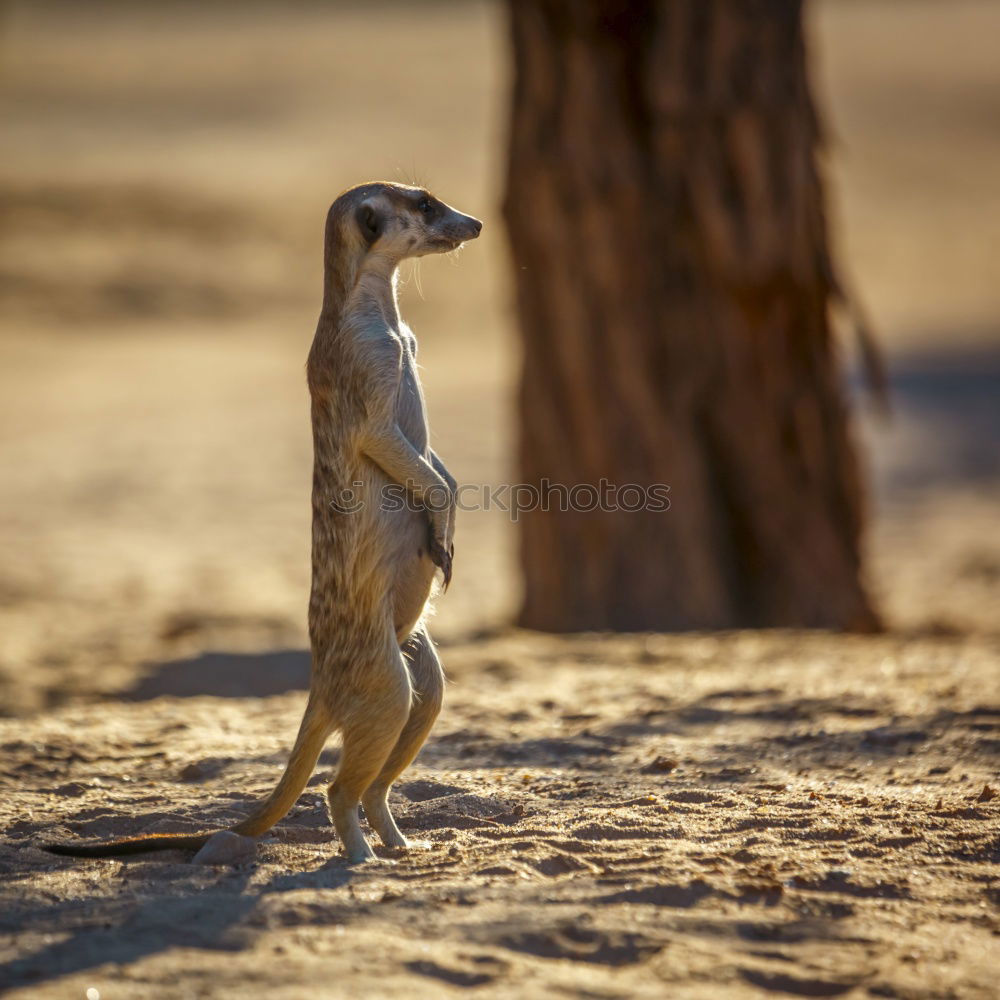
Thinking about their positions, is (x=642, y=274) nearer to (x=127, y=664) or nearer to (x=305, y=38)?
(x=127, y=664)

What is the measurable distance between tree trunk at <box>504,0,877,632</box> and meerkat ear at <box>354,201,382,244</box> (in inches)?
159

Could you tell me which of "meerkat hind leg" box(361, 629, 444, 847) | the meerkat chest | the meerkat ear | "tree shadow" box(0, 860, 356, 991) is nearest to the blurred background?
the meerkat ear

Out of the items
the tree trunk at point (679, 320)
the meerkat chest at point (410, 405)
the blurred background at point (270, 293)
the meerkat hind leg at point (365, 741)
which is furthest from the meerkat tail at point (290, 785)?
the tree trunk at point (679, 320)

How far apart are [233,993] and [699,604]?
17.8ft

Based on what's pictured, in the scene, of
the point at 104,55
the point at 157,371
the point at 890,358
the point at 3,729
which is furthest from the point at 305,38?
the point at 3,729

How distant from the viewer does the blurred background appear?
8.75 meters

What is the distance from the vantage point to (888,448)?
13508 millimetres

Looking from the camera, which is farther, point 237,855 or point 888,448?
point 888,448

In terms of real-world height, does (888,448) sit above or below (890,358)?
below

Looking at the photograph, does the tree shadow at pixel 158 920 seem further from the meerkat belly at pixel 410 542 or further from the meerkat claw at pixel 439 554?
the meerkat claw at pixel 439 554

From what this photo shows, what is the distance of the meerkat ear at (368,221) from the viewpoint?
379 cm

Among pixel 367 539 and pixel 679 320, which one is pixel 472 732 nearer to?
pixel 367 539

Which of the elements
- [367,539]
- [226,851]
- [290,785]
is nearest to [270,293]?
[367,539]

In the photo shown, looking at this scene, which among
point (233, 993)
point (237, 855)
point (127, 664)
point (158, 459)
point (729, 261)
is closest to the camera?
point (233, 993)
